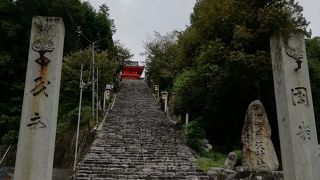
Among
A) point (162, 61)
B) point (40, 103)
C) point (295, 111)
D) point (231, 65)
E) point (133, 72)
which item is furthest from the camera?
point (133, 72)

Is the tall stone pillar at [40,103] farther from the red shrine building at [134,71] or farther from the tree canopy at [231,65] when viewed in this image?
the red shrine building at [134,71]

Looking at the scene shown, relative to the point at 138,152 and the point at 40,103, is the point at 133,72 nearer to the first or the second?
the point at 138,152

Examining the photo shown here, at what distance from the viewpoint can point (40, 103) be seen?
6.20 metres

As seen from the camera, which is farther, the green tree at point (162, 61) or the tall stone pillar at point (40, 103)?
the green tree at point (162, 61)

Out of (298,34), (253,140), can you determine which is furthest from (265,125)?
(298,34)

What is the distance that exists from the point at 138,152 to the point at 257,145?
5.13 m

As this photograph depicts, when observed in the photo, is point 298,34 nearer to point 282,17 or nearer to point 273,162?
point 273,162

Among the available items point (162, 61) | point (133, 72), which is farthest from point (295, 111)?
point (133, 72)

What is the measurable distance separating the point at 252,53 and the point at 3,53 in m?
13.9

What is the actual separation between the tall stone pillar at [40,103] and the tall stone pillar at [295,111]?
3.73 metres

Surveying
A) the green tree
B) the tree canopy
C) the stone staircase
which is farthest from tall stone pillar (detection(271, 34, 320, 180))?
the green tree

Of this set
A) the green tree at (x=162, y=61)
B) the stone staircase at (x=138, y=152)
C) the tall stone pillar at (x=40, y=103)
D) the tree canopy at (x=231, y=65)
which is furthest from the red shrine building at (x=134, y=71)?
the tall stone pillar at (x=40, y=103)

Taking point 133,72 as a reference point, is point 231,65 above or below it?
below

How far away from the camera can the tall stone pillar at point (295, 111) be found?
647 centimetres
